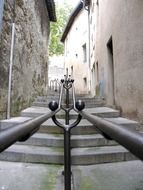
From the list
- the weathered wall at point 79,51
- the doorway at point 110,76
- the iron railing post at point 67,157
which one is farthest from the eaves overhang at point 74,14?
the iron railing post at point 67,157

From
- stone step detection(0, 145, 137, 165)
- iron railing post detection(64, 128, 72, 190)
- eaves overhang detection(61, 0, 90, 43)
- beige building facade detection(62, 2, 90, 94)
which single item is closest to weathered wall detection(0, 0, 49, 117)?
stone step detection(0, 145, 137, 165)

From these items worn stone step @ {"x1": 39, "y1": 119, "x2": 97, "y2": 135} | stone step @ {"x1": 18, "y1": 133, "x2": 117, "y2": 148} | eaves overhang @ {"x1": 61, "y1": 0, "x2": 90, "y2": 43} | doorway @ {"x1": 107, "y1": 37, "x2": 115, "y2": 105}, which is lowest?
stone step @ {"x1": 18, "y1": 133, "x2": 117, "y2": 148}

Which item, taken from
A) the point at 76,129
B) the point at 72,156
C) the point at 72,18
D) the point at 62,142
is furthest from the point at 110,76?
the point at 72,18

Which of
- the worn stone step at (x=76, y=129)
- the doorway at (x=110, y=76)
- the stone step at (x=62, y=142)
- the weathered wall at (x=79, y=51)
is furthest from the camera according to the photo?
the weathered wall at (x=79, y=51)

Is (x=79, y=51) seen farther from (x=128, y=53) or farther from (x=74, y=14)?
(x=128, y=53)

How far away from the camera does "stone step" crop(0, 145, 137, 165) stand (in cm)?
259

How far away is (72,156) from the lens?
2580 millimetres

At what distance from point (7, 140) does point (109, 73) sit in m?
5.65

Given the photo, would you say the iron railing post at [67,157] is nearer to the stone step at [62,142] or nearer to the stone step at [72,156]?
the stone step at [72,156]

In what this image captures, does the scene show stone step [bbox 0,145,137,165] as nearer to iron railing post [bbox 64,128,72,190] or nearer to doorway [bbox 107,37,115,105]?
iron railing post [bbox 64,128,72,190]

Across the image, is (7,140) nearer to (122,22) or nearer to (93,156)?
(93,156)

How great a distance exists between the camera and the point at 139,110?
141 inches

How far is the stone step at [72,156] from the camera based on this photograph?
259cm

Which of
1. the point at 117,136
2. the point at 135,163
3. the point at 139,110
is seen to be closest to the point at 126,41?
the point at 139,110
